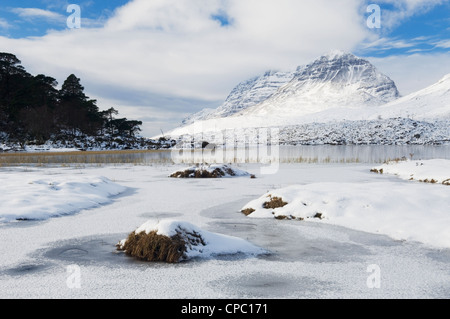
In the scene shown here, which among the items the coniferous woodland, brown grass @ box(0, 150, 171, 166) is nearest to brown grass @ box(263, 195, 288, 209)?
brown grass @ box(0, 150, 171, 166)

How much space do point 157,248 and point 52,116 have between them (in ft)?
313

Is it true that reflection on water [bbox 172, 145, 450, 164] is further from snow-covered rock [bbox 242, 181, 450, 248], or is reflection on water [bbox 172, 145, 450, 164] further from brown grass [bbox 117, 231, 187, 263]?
brown grass [bbox 117, 231, 187, 263]

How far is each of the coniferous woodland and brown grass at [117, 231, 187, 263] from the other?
261ft

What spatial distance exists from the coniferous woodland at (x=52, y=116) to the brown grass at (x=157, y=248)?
79.4 meters

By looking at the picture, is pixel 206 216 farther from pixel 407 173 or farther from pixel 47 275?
pixel 407 173

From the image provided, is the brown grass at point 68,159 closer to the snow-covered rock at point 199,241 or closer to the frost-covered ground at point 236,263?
the frost-covered ground at point 236,263

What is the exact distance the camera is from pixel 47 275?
6.36 m

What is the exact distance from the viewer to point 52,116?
92812 mm

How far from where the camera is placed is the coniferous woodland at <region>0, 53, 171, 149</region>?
8719 centimetres

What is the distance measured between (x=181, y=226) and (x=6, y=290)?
10.9ft

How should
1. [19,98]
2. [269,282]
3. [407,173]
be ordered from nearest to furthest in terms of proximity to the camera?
[269,282]
[407,173]
[19,98]

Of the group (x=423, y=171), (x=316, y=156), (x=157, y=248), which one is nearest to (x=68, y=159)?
(x=316, y=156)

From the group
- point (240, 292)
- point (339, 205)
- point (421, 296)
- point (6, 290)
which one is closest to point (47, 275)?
point (6, 290)
